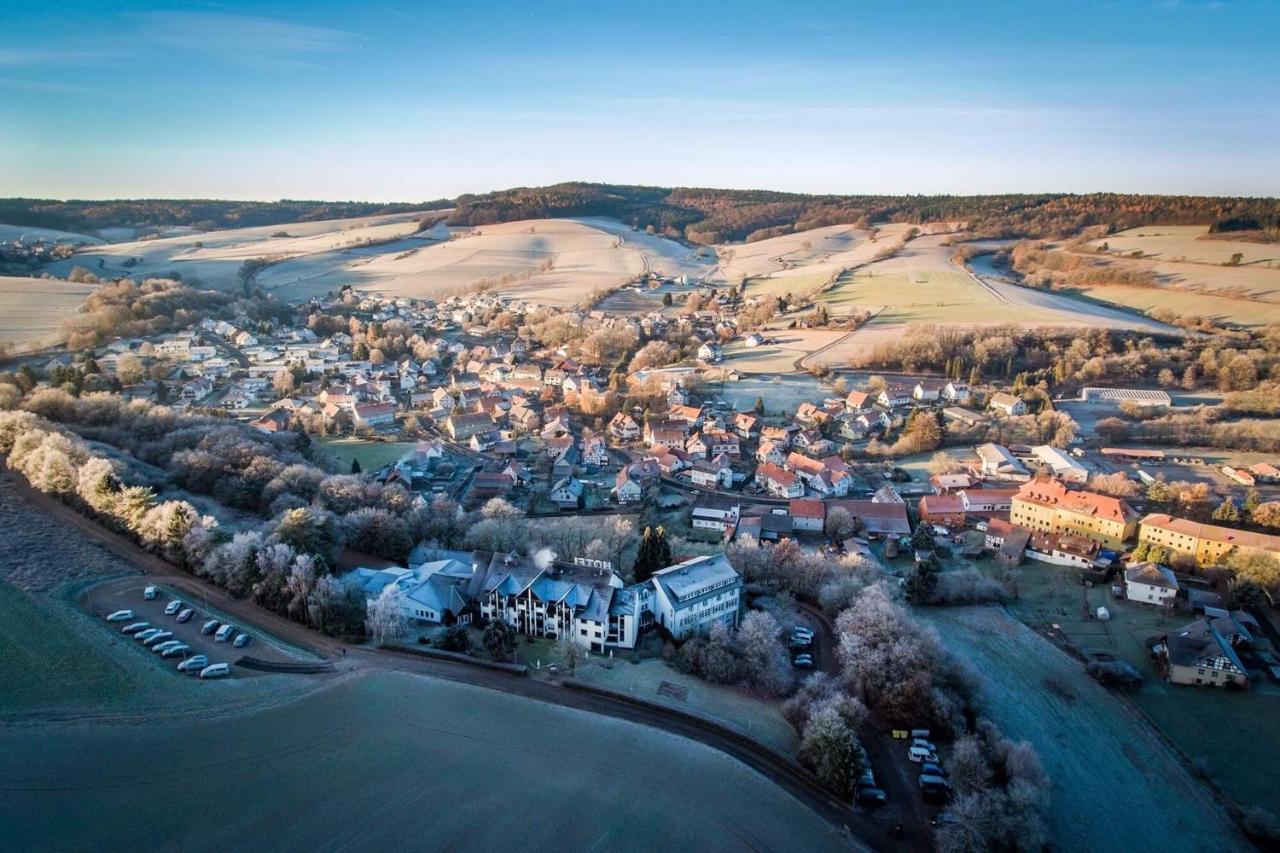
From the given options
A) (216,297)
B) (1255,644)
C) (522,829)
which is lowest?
(1255,644)

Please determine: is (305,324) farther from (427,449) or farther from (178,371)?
(427,449)

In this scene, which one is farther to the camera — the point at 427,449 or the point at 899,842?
the point at 427,449

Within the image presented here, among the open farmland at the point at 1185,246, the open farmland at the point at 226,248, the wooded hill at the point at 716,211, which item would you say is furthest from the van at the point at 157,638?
the wooded hill at the point at 716,211

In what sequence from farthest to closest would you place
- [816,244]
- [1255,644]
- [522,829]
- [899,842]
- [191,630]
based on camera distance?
1. [816,244]
2. [1255,644]
3. [191,630]
4. [899,842]
5. [522,829]

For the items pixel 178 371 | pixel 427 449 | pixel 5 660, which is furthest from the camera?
pixel 178 371

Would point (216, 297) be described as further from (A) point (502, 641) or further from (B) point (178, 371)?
(A) point (502, 641)

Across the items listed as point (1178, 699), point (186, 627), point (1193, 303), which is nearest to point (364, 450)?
point (186, 627)

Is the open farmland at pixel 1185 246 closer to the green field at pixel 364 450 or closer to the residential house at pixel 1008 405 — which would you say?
the residential house at pixel 1008 405

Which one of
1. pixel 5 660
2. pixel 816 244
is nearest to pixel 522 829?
pixel 5 660

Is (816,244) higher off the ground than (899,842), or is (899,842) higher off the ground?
(816,244)
